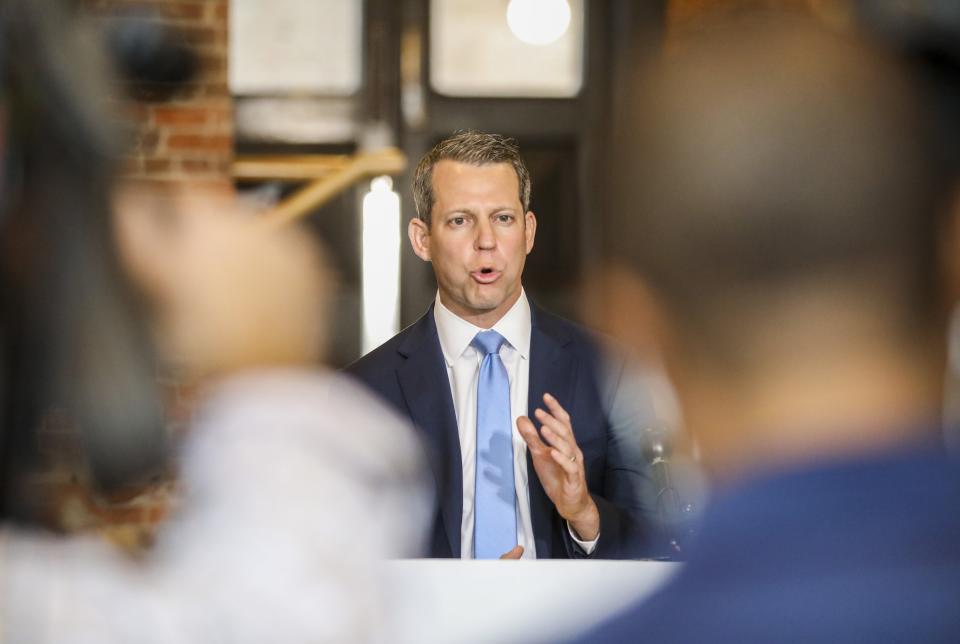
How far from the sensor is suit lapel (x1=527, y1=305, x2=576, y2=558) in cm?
105

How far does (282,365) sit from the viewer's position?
63 cm

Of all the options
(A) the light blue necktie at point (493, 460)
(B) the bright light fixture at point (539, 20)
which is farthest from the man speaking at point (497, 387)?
(B) the bright light fixture at point (539, 20)

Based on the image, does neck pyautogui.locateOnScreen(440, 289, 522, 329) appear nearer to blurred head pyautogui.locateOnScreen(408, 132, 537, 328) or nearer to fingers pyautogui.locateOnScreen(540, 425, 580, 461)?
blurred head pyautogui.locateOnScreen(408, 132, 537, 328)

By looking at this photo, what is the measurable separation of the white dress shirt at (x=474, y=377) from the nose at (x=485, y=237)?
0.08 metres

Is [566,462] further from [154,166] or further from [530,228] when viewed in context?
[154,166]

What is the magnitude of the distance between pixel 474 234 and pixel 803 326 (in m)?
0.69

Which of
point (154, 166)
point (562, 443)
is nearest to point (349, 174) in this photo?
point (562, 443)

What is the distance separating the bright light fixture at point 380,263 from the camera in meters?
1.12

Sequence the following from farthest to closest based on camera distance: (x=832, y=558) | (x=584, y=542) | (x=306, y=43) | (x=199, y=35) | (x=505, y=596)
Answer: (x=306, y=43) < (x=584, y=542) < (x=199, y=35) < (x=505, y=596) < (x=832, y=558)

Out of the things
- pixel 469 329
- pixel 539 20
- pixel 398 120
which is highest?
pixel 539 20

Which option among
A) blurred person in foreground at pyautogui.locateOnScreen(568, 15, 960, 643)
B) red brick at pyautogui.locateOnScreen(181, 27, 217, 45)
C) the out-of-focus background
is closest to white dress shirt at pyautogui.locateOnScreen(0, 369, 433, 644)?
blurred person in foreground at pyautogui.locateOnScreen(568, 15, 960, 643)

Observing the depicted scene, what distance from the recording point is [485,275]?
1171 millimetres

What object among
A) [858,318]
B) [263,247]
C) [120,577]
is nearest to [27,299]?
[120,577]

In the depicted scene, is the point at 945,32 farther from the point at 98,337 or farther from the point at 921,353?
the point at 98,337
